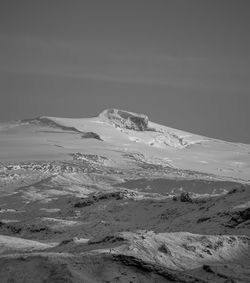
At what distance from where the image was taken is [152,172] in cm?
7294

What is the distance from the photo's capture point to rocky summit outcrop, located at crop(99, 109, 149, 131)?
119 meters

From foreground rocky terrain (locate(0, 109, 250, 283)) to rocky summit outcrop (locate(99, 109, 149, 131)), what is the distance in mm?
18047

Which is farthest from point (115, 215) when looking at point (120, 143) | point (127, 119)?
point (127, 119)

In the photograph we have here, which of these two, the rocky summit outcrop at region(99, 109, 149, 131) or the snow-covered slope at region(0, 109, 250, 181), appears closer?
the snow-covered slope at region(0, 109, 250, 181)

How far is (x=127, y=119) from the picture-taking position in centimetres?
12106

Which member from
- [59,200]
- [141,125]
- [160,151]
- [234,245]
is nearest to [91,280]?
[234,245]

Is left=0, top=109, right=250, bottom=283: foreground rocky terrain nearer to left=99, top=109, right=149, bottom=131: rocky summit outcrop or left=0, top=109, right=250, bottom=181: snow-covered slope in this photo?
left=0, top=109, right=250, bottom=181: snow-covered slope

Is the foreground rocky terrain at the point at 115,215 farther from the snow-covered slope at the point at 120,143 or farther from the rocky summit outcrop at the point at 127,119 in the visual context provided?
the rocky summit outcrop at the point at 127,119

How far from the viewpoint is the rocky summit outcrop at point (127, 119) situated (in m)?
119

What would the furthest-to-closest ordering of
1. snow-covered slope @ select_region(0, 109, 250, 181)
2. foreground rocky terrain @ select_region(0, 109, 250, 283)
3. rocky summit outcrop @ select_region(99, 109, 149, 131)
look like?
rocky summit outcrop @ select_region(99, 109, 149, 131) → snow-covered slope @ select_region(0, 109, 250, 181) → foreground rocky terrain @ select_region(0, 109, 250, 283)

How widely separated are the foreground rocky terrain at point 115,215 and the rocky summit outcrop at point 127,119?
18.0 m

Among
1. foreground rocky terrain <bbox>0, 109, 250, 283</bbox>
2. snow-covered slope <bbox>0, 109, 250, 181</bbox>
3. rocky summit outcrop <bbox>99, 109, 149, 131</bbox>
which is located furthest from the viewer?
rocky summit outcrop <bbox>99, 109, 149, 131</bbox>

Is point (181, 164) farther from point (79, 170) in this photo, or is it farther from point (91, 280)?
point (91, 280)

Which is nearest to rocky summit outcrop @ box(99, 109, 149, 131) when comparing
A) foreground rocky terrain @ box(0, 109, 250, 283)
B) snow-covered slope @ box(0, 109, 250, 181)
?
snow-covered slope @ box(0, 109, 250, 181)
